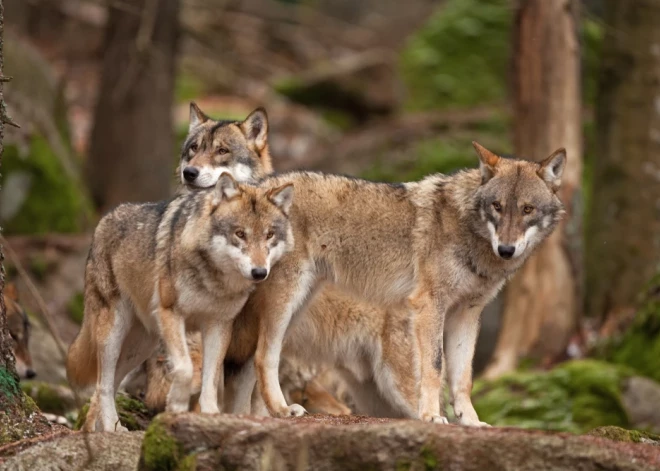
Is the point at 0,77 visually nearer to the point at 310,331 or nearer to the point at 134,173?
the point at 310,331

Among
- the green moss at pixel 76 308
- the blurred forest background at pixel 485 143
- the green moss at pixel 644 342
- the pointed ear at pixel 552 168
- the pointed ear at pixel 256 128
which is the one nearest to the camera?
the pointed ear at pixel 552 168

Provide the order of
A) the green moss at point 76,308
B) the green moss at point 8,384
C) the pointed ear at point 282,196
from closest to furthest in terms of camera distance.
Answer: the green moss at point 8,384 → the pointed ear at point 282,196 → the green moss at point 76,308

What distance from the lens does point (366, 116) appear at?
27.0 m

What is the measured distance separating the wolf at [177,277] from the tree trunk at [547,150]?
7.97 metres

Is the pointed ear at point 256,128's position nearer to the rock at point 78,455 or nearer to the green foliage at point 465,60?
the rock at point 78,455

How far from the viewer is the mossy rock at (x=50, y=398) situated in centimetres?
1070

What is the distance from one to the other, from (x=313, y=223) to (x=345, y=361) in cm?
218

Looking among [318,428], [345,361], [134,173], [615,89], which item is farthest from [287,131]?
[318,428]

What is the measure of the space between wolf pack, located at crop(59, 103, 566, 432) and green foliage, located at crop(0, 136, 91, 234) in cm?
890

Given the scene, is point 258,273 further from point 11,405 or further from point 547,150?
point 547,150

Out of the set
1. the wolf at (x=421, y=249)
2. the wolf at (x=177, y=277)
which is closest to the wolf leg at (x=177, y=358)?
the wolf at (x=177, y=277)

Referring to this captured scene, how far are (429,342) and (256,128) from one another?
3.35 m

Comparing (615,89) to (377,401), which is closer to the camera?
(377,401)

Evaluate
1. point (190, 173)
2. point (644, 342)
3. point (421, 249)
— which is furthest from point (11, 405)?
point (644, 342)
